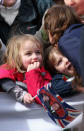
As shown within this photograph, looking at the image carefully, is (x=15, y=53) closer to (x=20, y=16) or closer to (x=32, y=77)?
(x=32, y=77)

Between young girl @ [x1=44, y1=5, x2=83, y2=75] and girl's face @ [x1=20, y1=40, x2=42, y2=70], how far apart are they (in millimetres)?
137

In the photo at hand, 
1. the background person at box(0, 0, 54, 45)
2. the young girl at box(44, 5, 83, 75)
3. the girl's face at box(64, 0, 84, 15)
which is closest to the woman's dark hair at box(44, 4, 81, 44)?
the young girl at box(44, 5, 83, 75)

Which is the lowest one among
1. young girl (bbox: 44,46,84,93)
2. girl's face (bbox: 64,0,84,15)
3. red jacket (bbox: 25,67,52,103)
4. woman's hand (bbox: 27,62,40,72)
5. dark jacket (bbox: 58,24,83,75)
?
young girl (bbox: 44,46,84,93)

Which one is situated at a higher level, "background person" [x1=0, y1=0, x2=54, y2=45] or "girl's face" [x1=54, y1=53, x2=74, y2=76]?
"background person" [x1=0, y1=0, x2=54, y2=45]

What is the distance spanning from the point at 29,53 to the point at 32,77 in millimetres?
229

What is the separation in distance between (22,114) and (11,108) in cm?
6

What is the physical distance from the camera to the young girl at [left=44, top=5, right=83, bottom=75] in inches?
54.1

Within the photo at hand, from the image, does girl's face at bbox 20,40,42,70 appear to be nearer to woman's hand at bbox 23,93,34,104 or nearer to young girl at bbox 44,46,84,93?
young girl at bbox 44,46,84,93

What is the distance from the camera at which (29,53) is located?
150cm

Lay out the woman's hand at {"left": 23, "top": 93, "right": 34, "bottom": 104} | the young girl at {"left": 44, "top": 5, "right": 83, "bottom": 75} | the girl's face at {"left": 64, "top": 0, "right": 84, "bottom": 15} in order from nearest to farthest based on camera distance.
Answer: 1. the woman's hand at {"left": 23, "top": 93, "right": 34, "bottom": 104}
2. the young girl at {"left": 44, "top": 5, "right": 83, "bottom": 75}
3. the girl's face at {"left": 64, "top": 0, "right": 84, "bottom": 15}

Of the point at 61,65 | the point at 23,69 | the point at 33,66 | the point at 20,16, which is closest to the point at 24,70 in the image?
the point at 23,69

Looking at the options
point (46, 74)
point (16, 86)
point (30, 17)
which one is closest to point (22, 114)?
point (16, 86)

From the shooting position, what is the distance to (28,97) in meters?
1.27

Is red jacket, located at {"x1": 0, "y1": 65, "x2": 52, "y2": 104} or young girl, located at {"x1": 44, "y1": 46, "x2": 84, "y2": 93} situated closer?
red jacket, located at {"x1": 0, "y1": 65, "x2": 52, "y2": 104}
